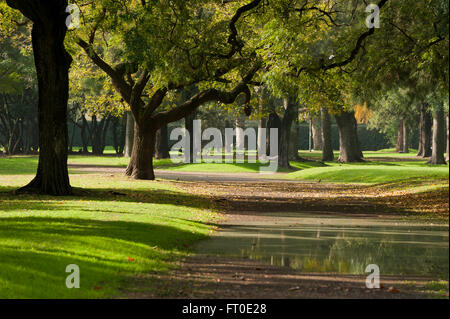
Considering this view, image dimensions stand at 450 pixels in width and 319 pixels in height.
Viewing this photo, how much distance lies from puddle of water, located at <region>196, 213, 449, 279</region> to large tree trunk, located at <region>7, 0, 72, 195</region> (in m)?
8.87

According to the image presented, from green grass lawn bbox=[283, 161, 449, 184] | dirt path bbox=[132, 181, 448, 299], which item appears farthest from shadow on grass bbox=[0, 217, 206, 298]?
green grass lawn bbox=[283, 161, 449, 184]

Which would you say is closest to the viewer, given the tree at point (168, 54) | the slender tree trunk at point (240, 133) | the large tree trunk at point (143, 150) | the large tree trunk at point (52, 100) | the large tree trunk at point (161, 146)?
the large tree trunk at point (52, 100)

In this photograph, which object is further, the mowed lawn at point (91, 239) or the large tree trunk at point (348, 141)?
the large tree trunk at point (348, 141)

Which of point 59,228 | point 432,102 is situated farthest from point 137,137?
point 432,102

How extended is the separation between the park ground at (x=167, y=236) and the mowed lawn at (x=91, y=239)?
21 mm

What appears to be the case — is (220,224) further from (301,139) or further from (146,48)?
(301,139)

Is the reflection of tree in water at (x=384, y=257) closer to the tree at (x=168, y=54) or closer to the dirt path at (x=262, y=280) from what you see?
the dirt path at (x=262, y=280)

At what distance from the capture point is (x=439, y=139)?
5481 centimetres

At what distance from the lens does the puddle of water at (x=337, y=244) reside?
33.6 feet

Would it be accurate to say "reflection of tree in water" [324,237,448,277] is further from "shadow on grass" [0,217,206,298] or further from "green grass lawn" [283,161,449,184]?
"green grass lawn" [283,161,449,184]

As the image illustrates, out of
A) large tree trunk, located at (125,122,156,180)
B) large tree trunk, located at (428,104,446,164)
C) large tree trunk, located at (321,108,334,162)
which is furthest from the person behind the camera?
large tree trunk, located at (321,108,334,162)

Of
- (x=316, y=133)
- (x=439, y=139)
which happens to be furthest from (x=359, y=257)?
(x=316, y=133)

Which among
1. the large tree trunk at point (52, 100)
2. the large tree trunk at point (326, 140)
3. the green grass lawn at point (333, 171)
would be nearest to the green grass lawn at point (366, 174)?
the green grass lawn at point (333, 171)

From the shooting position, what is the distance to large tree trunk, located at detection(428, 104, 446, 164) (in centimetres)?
5403
